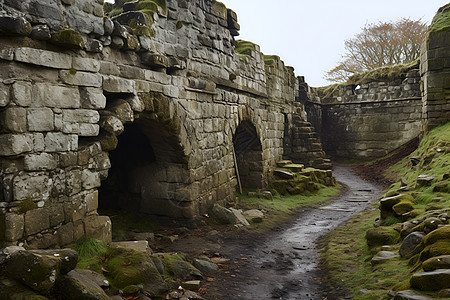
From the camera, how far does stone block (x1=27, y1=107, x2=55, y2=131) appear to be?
4434 millimetres

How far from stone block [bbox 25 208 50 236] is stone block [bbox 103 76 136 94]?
199 centimetres

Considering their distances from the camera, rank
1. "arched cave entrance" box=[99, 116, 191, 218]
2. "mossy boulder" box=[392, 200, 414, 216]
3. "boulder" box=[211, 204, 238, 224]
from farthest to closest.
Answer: "boulder" box=[211, 204, 238, 224] < "arched cave entrance" box=[99, 116, 191, 218] < "mossy boulder" box=[392, 200, 414, 216]

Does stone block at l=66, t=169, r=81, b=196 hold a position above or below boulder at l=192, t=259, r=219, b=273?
above

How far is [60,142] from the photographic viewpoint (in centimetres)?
477

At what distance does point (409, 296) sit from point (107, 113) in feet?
14.5

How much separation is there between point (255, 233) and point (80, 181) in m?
4.13

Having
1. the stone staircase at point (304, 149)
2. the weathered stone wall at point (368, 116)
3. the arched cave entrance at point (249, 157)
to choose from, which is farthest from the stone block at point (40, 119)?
the weathered stone wall at point (368, 116)

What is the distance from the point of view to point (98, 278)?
4293 millimetres

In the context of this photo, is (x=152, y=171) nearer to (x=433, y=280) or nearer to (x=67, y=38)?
(x=67, y=38)

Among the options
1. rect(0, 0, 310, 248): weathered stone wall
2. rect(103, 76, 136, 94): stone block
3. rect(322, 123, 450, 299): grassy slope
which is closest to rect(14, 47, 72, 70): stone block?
rect(0, 0, 310, 248): weathered stone wall

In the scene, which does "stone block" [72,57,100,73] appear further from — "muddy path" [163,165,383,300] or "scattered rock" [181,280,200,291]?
"muddy path" [163,165,383,300]

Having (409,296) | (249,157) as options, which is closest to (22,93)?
Result: (409,296)

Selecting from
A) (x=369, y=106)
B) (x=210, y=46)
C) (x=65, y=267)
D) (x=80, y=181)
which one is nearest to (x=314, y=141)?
(x=369, y=106)

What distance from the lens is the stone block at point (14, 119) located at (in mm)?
4230
